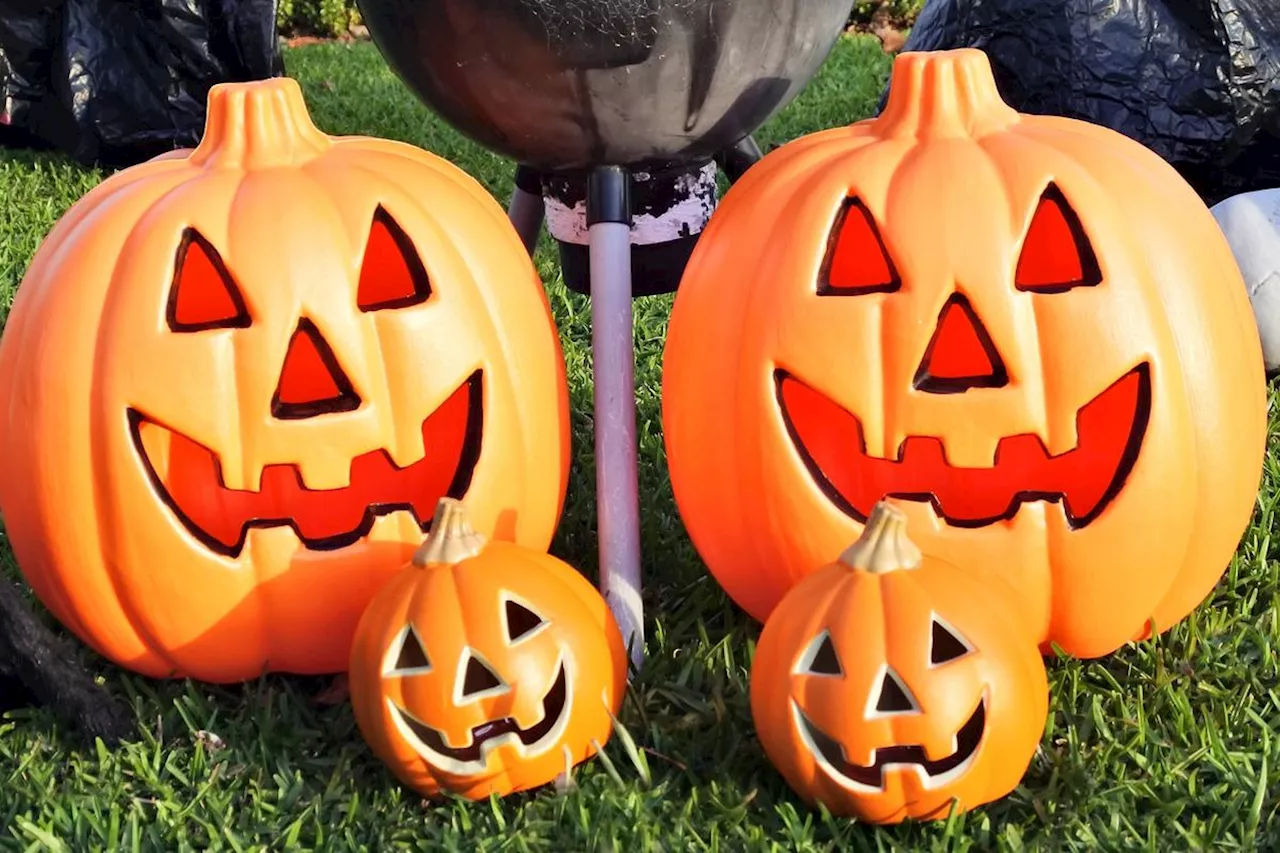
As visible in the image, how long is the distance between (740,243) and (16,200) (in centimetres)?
326

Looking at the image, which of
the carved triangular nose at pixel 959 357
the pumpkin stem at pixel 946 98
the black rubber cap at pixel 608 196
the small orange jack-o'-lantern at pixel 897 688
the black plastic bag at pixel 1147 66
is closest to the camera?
the small orange jack-o'-lantern at pixel 897 688

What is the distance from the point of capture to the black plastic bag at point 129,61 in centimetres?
448

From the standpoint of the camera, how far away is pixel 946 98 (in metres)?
1.77

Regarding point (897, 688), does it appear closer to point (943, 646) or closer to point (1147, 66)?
point (943, 646)

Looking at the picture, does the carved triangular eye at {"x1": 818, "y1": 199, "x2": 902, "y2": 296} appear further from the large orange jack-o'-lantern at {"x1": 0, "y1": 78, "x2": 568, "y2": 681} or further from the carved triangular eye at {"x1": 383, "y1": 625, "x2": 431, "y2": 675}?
the carved triangular eye at {"x1": 383, "y1": 625, "x2": 431, "y2": 675}

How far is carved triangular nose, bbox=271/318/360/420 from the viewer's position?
67.8 inches

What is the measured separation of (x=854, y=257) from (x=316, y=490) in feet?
2.61

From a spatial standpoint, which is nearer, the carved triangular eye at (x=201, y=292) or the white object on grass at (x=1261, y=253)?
the carved triangular eye at (x=201, y=292)

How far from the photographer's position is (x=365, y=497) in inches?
71.7

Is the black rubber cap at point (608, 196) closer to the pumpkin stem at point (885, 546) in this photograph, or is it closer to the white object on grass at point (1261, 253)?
the pumpkin stem at point (885, 546)

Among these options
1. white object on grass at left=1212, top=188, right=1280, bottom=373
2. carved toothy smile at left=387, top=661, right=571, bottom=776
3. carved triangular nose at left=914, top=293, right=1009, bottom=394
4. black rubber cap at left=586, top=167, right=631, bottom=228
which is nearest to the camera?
carved toothy smile at left=387, top=661, right=571, bottom=776

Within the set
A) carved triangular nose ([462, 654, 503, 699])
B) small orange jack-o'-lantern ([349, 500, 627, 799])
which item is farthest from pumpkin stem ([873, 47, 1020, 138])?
carved triangular nose ([462, 654, 503, 699])

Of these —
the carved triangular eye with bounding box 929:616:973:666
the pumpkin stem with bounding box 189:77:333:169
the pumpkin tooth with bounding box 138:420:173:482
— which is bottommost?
the carved triangular eye with bounding box 929:616:973:666

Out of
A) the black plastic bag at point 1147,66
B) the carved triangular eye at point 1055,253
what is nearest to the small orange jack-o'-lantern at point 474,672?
the carved triangular eye at point 1055,253
